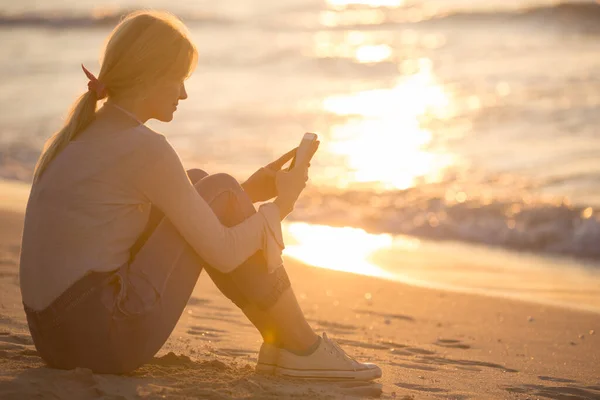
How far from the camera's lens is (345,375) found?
4.16 meters

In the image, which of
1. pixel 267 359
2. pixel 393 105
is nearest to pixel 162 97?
pixel 267 359

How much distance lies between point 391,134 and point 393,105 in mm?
2896

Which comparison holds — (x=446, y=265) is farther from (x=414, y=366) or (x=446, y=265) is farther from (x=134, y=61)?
(x=134, y=61)

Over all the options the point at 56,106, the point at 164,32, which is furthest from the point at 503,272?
the point at 56,106

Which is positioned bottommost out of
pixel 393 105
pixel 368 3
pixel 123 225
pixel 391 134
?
pixel 123 225

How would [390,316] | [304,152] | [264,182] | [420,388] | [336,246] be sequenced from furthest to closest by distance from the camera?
[336,246]
[390,316]
[420,388]
[264,182]
[304,152]

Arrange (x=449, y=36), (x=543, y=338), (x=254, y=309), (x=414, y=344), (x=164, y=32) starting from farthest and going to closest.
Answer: (x=449, y=36), (x=543, y=338), (x=414, y=344), (x=254, y=309), (x=164, y=32)

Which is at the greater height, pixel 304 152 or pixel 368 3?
pixel 368 3

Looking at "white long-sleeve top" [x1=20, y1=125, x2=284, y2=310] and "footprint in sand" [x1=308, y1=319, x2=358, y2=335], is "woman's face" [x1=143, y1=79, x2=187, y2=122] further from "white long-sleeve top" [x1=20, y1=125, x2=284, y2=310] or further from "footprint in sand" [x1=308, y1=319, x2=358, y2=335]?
"footprint in sand" [x1=308, y1=319, x2=358, y2=335]

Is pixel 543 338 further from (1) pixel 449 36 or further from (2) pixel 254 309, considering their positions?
(1) pixel 449 36

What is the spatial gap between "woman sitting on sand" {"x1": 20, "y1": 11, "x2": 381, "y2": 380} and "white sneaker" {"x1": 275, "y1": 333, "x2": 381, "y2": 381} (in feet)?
1.78

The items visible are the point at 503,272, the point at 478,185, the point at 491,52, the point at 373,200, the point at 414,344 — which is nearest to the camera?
the point at 414,344

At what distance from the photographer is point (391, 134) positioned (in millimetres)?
15344

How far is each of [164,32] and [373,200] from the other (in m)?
7.74
